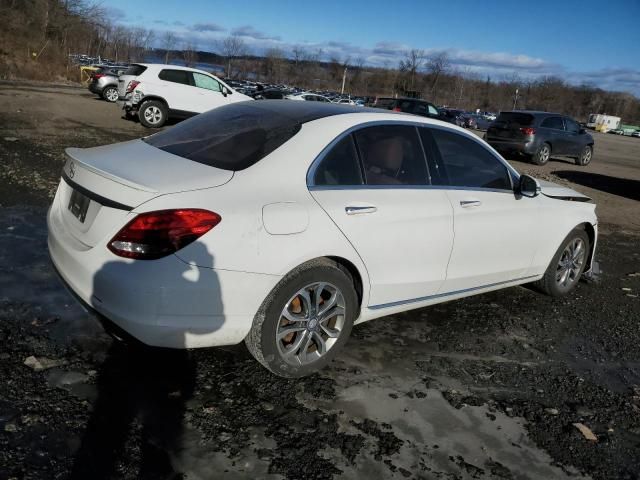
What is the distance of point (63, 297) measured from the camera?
13.3 feet

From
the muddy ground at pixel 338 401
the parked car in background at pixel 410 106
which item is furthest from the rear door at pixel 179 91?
the muddy ground at pixel 338 401

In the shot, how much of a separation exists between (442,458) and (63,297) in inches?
113

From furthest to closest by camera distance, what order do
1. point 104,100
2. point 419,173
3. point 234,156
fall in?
1. point 104,100
2. point 419,173
3. point 234,156

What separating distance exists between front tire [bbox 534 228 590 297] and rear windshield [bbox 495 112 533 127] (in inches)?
500

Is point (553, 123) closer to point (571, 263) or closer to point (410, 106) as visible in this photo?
point (410, 106)

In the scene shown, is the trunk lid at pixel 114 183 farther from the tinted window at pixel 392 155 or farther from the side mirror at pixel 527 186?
the side mirror at pixel 527 186

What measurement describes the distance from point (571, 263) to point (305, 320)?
3260 mm

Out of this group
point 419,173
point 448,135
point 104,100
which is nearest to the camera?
point 419,173

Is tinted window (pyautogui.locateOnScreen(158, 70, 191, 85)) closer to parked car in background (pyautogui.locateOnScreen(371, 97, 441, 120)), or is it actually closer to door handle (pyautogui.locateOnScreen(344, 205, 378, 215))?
parked car in background (pyautogui.locateOnScreen(371, 97, 441, 120))

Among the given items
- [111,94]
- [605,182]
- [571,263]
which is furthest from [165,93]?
[571,263]

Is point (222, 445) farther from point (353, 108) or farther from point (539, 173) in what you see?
point (539, 173)

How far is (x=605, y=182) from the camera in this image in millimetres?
15172

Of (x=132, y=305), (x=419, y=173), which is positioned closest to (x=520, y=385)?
(x=419, y=173)

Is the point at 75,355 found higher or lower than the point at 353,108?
lower
